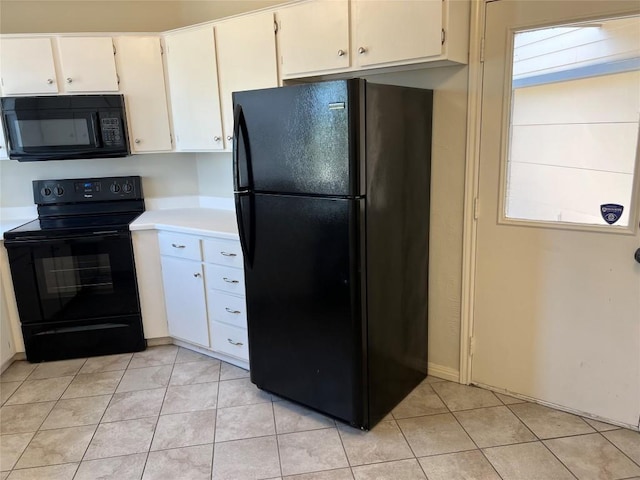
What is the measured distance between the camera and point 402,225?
7.72ft

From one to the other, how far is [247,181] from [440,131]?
3.42 ft

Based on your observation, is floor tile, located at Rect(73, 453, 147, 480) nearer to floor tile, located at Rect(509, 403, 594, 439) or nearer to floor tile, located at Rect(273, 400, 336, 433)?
floor tile, located at Rect(273, 400, 336, 433)

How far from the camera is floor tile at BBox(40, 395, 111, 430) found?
2.46 m

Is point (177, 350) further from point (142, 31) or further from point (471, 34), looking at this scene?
point (471, 34)

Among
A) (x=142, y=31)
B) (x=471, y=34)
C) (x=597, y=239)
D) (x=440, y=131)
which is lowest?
(x=597, y=239)

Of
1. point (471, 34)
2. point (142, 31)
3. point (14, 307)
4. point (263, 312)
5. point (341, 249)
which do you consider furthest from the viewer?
point (142, 31)

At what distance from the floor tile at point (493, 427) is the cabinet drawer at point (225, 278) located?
1.38m

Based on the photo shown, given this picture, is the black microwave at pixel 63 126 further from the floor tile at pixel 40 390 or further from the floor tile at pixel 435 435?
the floor tile at pixel 435 435

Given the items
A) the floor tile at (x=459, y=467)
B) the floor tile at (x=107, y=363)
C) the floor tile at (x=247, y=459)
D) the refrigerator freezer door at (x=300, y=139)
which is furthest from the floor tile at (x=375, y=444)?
the floor tile at (x=107, y=363)

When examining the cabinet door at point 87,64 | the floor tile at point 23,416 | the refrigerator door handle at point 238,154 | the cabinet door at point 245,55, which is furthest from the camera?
the cabinet door at point 87,64

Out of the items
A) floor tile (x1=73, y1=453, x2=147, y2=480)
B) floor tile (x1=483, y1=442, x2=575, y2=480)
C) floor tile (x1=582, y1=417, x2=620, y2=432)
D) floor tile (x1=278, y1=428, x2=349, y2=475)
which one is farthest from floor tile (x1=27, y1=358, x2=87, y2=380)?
floor tile (x1=582, y1=417, x2=620, y2=432)

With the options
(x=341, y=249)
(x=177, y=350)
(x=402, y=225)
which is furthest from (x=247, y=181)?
(x=177, y=350)

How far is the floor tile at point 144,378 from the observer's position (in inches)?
110

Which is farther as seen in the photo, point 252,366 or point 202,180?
point 202,180
